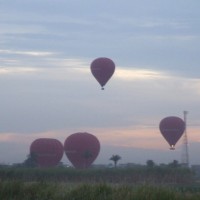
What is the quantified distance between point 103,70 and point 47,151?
21.2m

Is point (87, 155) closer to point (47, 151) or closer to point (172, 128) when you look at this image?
point (47, 151)

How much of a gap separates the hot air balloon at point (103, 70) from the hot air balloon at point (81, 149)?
15104 mm

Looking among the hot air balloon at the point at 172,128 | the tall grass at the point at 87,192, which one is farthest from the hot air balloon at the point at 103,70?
the tall grass at the point at 87,192

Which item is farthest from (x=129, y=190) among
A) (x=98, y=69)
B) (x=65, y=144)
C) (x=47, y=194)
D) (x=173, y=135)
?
(x=65, y=144)

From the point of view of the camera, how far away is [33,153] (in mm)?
92125

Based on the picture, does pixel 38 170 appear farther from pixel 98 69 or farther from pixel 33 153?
pixel 33 153

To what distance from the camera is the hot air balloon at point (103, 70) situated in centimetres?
7400

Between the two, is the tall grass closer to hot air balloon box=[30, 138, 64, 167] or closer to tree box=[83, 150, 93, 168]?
tree box=[83, 150, 93, 168]

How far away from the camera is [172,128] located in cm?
8038

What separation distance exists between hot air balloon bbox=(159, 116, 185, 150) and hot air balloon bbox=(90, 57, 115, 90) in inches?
382

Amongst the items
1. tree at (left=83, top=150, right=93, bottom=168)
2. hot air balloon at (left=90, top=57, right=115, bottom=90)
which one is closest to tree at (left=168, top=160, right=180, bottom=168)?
tree at (left=83, top=150, right=93, bottom=168)

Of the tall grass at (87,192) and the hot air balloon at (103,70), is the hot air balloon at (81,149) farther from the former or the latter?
the tall grass at (87,192)

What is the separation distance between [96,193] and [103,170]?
45.2 m

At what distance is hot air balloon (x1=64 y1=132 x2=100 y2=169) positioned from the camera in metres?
87.8
